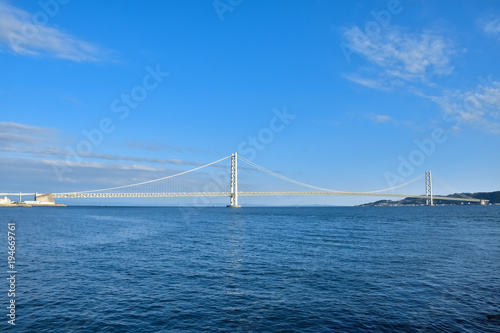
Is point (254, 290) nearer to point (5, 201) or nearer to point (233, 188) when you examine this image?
point (233, 188)

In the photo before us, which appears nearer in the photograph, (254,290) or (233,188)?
(254,290)

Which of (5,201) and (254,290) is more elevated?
(5,201)

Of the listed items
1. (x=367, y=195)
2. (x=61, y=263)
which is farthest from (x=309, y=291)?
(x=367, y=195)

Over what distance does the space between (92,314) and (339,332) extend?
1013 cm

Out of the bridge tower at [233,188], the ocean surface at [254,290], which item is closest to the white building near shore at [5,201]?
the bridge tower at [233,188]

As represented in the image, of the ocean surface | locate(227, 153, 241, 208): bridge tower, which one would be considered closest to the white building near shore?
locate(227, 153, 241, 208): bridge tower

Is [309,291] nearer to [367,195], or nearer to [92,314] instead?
[92,314]

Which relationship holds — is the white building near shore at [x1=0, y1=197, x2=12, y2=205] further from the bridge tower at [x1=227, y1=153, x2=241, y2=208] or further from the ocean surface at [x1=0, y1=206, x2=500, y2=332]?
the ocean surface at [x1=0, y1=206, x2=500, y2=332]

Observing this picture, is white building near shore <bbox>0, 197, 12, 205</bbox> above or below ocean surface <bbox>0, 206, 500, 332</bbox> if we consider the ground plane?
above

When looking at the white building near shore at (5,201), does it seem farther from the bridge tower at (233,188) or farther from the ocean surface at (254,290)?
the ocean surface at (254,290)

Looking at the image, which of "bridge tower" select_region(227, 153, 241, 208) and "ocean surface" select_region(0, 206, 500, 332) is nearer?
"ocean surface" select_region(0, 206, 500, 332)

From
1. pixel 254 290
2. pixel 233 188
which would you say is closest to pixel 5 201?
pixel 233 188

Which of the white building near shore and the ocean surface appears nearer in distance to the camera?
the ocean surface

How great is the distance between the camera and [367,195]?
149m
